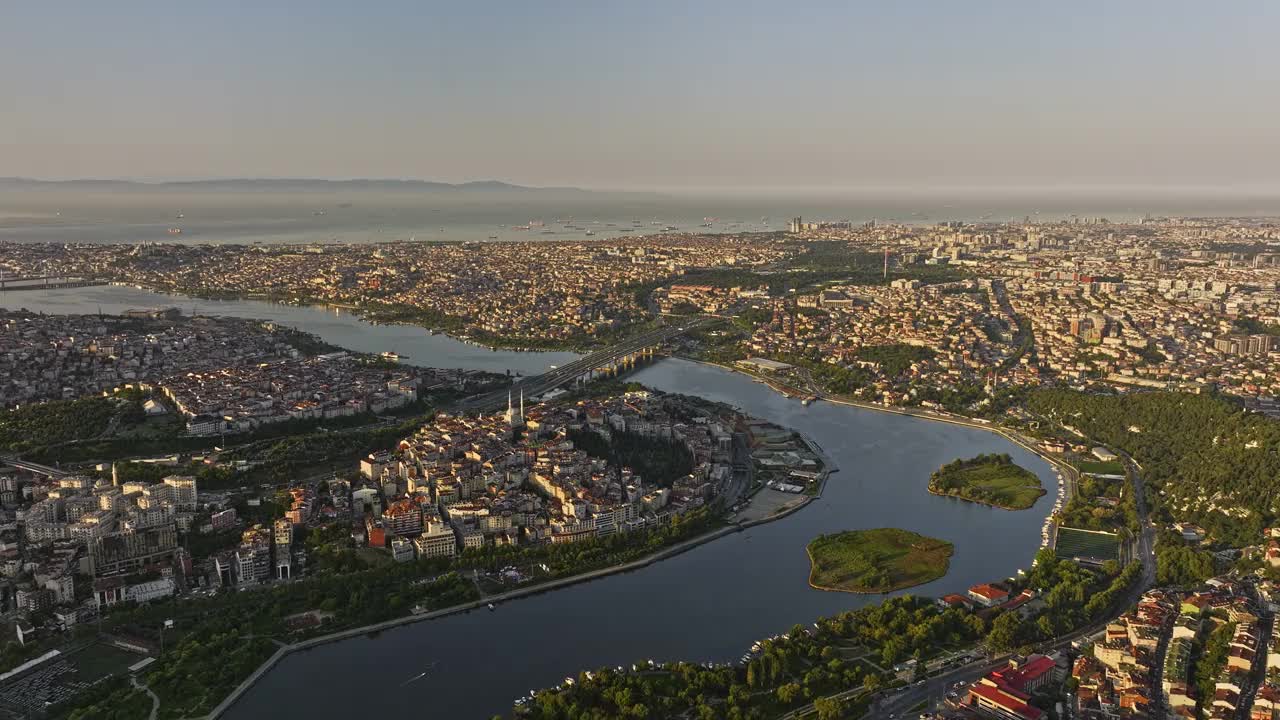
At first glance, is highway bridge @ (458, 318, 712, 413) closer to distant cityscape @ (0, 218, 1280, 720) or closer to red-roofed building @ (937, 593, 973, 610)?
distant cityscape @ (0, 218, 1280, 720)

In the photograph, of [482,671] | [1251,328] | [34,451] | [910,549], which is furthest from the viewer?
[1251,328]

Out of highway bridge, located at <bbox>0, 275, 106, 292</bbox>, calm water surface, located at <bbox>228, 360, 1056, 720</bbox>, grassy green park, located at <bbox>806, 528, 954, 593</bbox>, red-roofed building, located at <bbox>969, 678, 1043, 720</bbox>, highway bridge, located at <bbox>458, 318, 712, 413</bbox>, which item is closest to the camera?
red-roofed building, located at <bbox>969, 678, 1043, 720</bbox>

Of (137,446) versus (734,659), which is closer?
(734,659)

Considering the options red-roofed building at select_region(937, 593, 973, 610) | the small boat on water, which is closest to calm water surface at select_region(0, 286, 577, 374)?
the small boat on water

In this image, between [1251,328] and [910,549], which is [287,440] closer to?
[910,549]

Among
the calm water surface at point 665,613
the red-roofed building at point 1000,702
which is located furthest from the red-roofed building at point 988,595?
the red-roofed building at point 1000,702

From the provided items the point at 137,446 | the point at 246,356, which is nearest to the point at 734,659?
the point at 137,446
